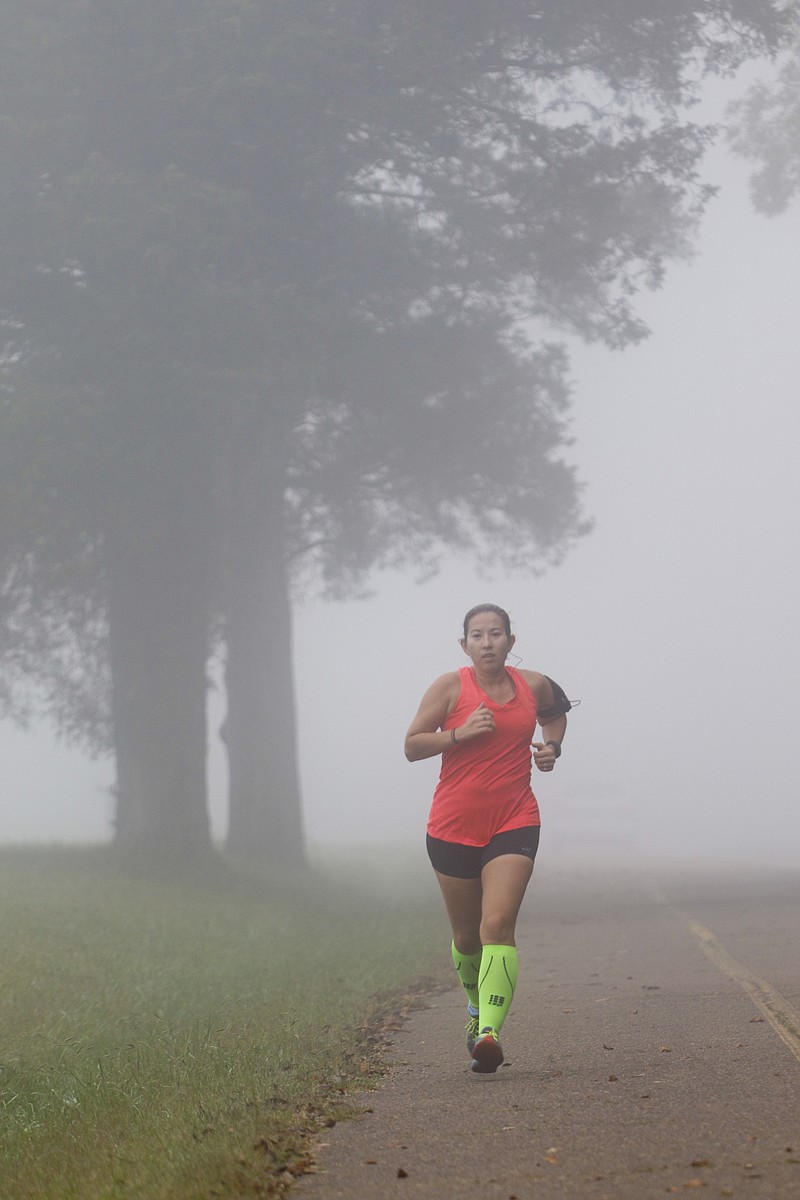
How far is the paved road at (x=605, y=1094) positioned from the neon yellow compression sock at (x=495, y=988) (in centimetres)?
28

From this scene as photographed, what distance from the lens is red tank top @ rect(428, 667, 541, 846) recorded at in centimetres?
730

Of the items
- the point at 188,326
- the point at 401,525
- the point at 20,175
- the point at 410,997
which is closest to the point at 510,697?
the point at 410,997

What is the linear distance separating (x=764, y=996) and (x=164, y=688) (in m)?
12.7

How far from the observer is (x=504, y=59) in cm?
2020

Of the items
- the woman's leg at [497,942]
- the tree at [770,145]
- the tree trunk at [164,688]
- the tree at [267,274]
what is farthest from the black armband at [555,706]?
the tree at [770,145]

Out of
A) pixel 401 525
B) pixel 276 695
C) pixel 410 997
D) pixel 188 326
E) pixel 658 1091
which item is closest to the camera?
pixel 658 1091

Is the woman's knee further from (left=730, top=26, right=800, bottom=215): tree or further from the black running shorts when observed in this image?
(left=730, top=26, right=800, bottom=215): tree

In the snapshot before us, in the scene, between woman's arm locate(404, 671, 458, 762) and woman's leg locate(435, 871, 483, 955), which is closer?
woman's arm locate(404, 671, 458, 762)

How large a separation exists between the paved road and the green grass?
12.3 inches

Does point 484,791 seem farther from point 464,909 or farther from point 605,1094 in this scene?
point 605,1094

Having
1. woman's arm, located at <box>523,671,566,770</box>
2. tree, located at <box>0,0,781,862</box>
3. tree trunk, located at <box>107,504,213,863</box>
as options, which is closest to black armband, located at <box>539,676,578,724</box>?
woman's arm, located at <box>523,671,566,770</box>

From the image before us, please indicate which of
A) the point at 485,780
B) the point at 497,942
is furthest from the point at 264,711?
the point at 497,942

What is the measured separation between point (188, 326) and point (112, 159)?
2.50 m

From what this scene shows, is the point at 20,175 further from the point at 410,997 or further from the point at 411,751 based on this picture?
the point at 411,751
